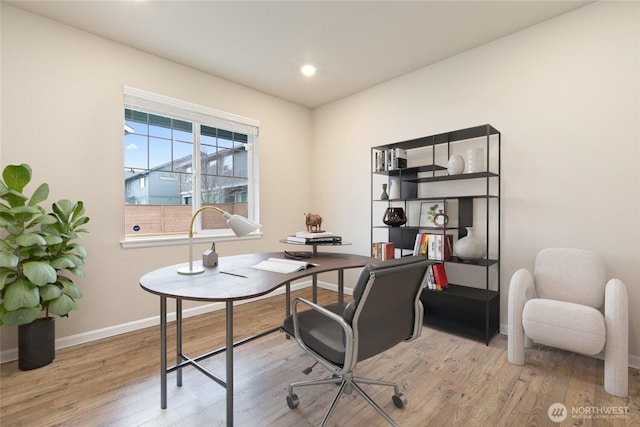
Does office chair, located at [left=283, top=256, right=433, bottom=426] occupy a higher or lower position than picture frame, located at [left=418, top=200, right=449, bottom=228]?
lower

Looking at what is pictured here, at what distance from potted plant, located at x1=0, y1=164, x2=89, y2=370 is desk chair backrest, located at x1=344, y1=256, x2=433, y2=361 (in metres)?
2.15

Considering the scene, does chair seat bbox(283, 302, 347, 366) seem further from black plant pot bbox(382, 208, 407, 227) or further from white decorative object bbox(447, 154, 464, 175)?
white decorative object bbox(447, 154, 464, 175)

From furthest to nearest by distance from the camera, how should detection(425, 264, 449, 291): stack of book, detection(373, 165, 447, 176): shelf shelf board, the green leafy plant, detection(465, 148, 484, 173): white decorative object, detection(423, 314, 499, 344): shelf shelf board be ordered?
detection(373, 165, 447, 176): shelf shelf board, detection(425, 264, 449, 291): stack of book, detection(465, 148, 484, 173): white decorative object, detection(423, 314, 499, 344): shelf shelf board, the green leafy plant

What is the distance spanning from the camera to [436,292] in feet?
9.33

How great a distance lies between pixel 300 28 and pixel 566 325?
3.05 meters

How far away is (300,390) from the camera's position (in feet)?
6.31

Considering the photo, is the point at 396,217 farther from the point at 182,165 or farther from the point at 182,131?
the point at 182,131

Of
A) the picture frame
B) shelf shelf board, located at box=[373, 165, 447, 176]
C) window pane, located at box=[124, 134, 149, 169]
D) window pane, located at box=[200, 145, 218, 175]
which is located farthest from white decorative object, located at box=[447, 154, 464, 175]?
window pane, located at box=[124, 134, 149, 169]

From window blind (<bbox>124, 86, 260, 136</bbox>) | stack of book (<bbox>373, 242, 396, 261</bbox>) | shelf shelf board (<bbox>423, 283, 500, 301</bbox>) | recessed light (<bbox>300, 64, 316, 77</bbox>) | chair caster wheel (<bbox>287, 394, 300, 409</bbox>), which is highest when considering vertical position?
recessed light (<bbox>300, 64, 316, 77</bbox>)

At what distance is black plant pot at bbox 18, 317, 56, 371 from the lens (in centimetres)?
214

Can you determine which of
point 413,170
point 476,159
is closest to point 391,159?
point 413,170

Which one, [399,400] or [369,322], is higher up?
[369,322]

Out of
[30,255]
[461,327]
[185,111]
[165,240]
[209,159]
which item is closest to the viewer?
[30,255]

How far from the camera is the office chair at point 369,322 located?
4.32ft
